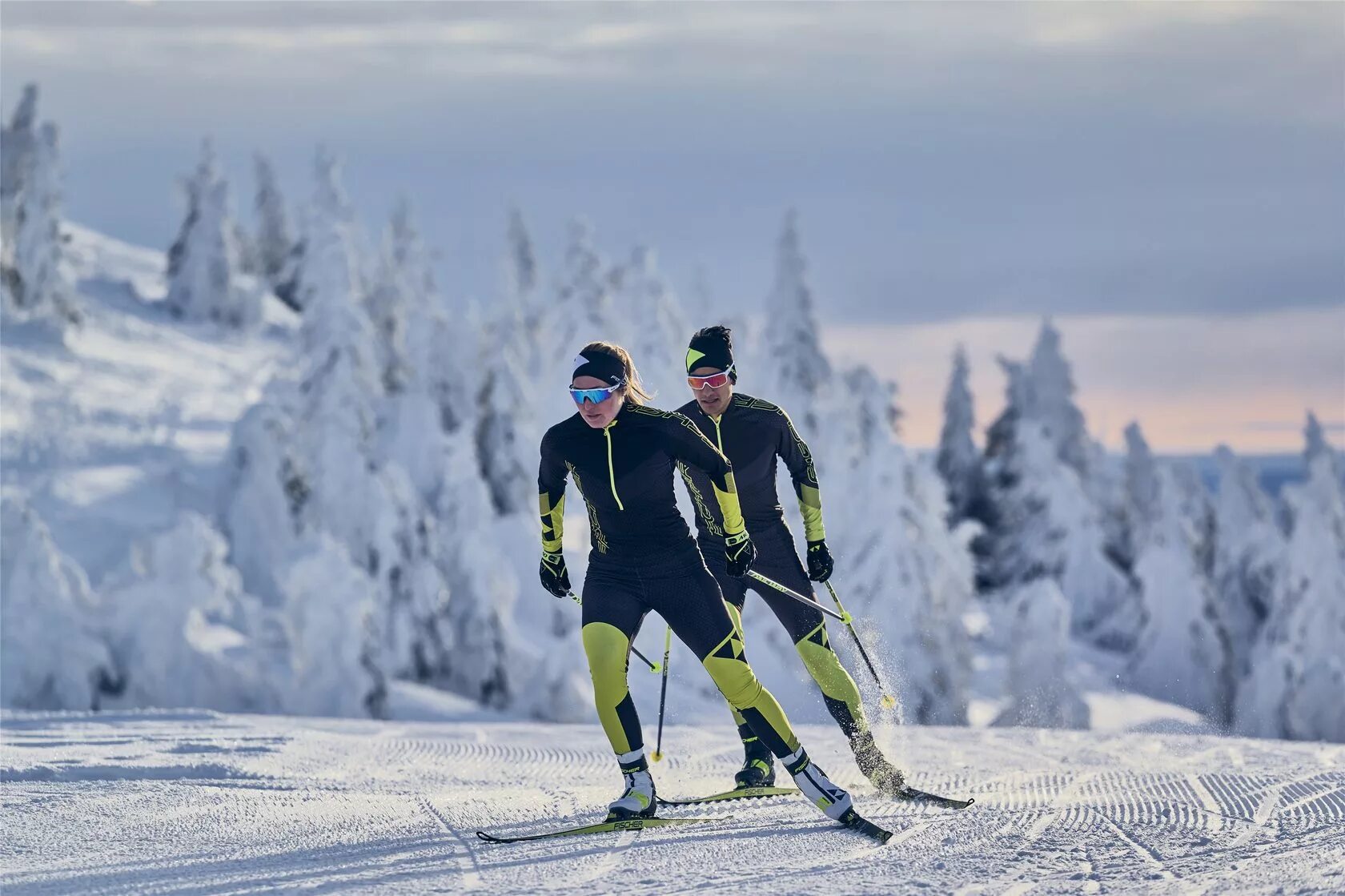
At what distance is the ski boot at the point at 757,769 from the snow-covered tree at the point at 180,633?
20204 mm

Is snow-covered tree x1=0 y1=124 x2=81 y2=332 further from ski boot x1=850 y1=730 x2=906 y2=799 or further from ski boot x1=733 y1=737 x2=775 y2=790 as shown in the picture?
ski boot x1=850 y1=730 x2=906 y2=799

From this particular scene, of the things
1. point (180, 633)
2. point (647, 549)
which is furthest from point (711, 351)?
point (180, 633)

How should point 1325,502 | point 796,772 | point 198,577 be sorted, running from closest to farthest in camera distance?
point 796,772
point 198,577
point 1325,502

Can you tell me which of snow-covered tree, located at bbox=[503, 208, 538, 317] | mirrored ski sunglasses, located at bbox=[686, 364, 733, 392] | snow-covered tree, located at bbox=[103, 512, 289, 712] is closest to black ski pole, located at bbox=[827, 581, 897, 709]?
mirrored ski sunglasses, located at bbox=[686, 364, 733, 392]

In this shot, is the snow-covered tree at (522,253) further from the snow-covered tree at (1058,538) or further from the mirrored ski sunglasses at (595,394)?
the mirrored ski sunglasses at (595,394)

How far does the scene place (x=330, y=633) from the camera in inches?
1097

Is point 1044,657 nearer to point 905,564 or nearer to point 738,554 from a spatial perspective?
point 905,564

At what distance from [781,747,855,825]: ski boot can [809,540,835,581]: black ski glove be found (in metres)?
1.27

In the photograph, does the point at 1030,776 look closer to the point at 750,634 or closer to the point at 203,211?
→ the point at 750,634


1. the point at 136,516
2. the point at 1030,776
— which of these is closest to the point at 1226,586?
the point at 136,516

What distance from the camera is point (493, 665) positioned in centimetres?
3503

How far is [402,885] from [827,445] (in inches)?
1333

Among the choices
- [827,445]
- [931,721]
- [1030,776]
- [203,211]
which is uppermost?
Answer: [203,211]

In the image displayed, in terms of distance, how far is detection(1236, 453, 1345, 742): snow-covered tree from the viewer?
3534 centimetres
